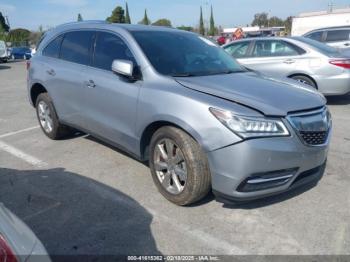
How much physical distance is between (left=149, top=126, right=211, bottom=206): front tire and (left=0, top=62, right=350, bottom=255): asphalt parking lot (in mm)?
175

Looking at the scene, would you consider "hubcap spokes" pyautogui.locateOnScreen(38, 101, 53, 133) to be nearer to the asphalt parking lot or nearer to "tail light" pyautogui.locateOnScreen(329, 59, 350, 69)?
the asphalt parking lot

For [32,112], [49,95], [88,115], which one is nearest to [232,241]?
[88,115]

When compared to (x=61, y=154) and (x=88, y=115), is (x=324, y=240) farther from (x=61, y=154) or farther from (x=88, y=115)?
(x=61, y=154)

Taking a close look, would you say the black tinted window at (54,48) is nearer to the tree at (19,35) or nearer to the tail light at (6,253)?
the tail light at (6,253)

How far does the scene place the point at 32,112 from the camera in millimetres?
8305

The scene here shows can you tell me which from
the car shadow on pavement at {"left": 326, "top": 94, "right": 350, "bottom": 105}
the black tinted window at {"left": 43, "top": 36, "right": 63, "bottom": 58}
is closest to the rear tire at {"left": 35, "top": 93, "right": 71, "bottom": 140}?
the black tinted window at {"left": 43, "top": 36, "right": 63, "bottom": 58}

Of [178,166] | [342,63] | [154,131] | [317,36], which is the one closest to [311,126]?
[178,166]

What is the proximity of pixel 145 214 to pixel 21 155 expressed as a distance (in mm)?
2676

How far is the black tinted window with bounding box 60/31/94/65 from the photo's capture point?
4.75 metres

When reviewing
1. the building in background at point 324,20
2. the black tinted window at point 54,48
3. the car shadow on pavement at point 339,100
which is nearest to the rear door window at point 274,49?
the car shadow on pavement at point 339,100

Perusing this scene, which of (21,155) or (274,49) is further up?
(274,49)

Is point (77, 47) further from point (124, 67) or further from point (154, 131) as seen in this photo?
point (154, 131)

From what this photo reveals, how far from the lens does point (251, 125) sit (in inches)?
119

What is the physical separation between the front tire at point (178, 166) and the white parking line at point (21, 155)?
1933mm
